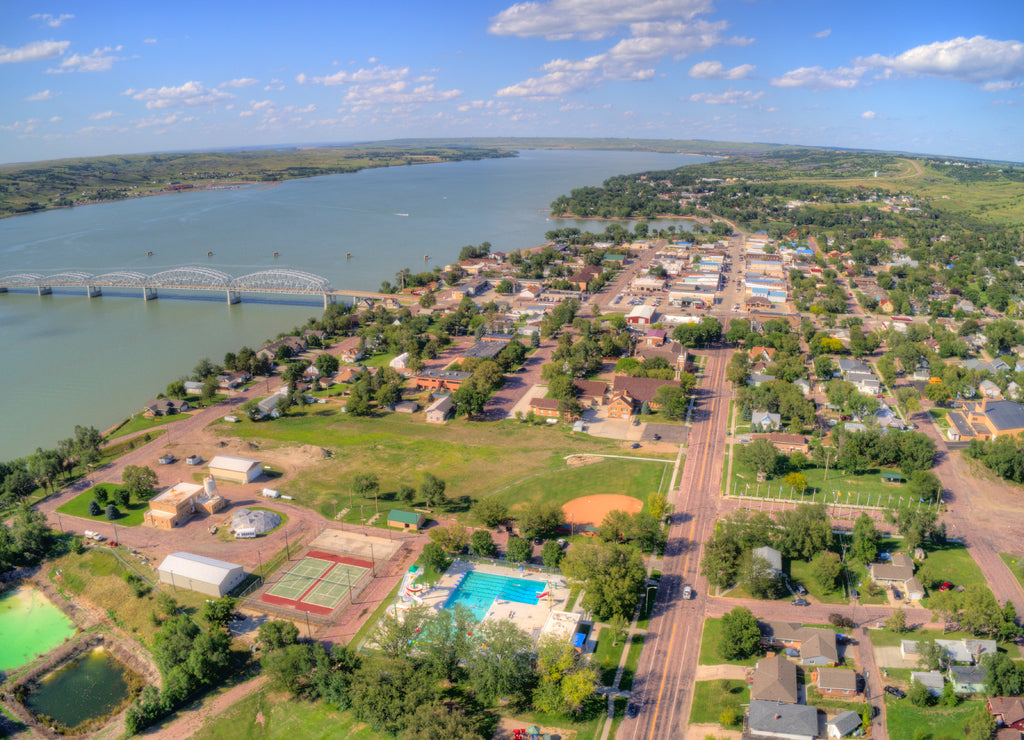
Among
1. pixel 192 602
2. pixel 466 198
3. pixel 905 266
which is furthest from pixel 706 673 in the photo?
pixel 466 198

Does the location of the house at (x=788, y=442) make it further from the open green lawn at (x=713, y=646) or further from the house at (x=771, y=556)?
the open green lawn at (x=713, y=646)

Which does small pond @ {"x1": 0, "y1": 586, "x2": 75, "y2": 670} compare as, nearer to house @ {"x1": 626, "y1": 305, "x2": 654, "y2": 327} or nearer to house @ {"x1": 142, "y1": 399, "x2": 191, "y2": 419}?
house @ {"x1": 142, "y1": 399, "x2": 191, "y2": 419}

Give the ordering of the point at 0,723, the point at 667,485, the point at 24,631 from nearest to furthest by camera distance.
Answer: the point at 0,723 → the point at 24,631 → the point at 667,485

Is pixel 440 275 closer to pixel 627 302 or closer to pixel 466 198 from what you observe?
pixel 627 302

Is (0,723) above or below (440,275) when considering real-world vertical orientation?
below

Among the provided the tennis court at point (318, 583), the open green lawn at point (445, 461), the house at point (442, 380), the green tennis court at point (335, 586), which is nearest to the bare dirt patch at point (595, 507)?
the open green lawn at point (445, 461)

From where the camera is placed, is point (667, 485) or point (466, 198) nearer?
point (667, 485)

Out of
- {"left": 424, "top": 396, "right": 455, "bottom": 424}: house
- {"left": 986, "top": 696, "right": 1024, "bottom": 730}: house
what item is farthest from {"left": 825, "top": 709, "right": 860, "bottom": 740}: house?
{"left": 424, "top": 396, "right": 455, "bottom": 424}: house
